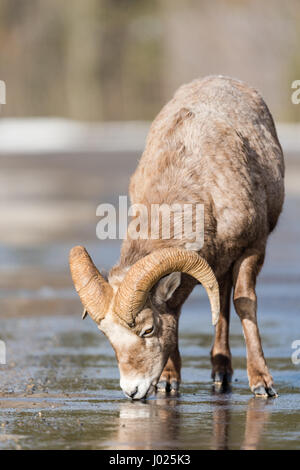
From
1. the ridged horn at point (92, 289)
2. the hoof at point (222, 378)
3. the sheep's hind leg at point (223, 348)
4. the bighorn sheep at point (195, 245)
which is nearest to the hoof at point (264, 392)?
the bighorn sheep at point (195, 245)

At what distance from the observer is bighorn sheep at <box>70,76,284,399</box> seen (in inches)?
333

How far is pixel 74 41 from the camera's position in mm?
71438

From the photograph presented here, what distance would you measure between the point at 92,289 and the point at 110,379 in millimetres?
1338

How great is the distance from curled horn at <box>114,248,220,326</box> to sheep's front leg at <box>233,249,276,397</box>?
2.44 feet

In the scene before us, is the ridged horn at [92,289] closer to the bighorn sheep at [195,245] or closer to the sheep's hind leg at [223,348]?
the bighorn sheep at [195,245]

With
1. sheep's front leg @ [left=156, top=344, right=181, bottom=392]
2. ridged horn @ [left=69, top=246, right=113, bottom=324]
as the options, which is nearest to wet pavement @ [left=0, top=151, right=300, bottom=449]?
sheep's front leg @ [left=156, top=344, right=181, bottom=392]

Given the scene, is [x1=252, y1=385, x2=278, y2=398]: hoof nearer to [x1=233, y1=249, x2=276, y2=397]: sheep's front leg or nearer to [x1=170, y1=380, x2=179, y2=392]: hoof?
[x1=233, y1=249, x2=276, y2=397]: sheep's front leg

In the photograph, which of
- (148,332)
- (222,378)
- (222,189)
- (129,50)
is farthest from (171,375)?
(129,50)

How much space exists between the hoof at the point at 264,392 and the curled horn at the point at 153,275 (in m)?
0.74

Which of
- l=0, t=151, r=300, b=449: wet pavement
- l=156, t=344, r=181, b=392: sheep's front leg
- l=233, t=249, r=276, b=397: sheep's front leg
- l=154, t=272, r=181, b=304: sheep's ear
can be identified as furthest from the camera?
l=156, t=344, r=181, b=392: sheep's front leg

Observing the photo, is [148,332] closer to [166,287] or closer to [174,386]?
[166,287]

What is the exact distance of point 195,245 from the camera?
906cm
